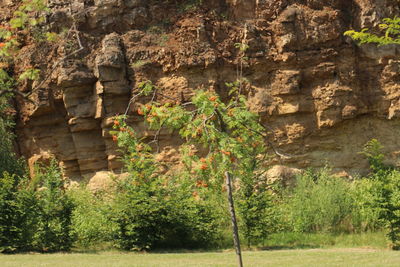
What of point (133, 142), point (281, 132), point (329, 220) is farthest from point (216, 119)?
point (281, 132)

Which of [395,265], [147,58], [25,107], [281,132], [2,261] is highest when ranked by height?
[147,58]

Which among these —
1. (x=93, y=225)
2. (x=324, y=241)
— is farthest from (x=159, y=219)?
(x=324, y=241)

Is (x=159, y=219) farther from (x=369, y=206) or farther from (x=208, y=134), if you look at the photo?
(x=208, y=134)

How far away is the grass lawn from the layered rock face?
895cm

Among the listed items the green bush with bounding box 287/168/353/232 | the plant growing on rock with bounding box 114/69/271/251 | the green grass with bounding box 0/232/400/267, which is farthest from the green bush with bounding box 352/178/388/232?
the plant growing on rock with bounding box 114/69/271/251

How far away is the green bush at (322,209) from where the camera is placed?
17.5 m

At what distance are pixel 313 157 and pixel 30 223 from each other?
501 inches

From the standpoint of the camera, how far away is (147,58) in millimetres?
23281

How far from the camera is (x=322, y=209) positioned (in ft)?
57.4

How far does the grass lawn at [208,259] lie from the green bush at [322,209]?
11.0 feet

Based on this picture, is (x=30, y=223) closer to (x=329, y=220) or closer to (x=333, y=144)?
(x=329, y=220)

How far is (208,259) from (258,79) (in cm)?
1201

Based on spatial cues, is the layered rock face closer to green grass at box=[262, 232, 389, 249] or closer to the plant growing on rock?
green grass at box=[262, 232, 389, 249]

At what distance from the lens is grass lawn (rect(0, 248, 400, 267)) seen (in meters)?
11.9
